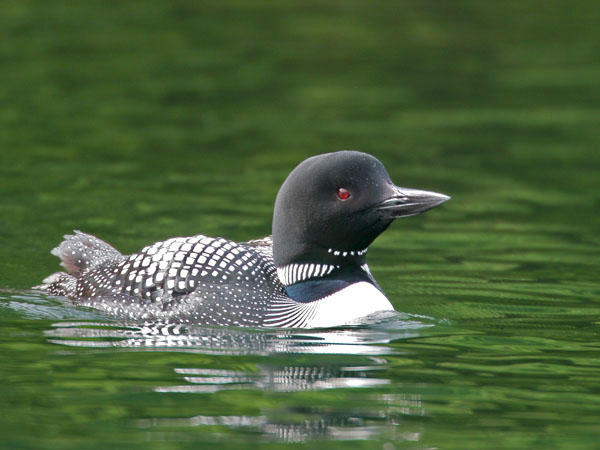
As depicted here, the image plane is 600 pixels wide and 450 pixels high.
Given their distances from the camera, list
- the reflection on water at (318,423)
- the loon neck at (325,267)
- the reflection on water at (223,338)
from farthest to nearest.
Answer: the loon neck at (325,267) → the reflection on water at (223,338) → the reflection on water at (318,423)

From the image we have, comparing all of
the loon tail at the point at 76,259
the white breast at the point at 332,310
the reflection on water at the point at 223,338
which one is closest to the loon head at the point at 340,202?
the white breast at the point at 332,310

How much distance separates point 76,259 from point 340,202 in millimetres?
1652

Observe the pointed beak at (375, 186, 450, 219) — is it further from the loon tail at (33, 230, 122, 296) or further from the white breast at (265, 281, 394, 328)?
the loon tail at (33, 230, 122, 296)

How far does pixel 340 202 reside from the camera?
589cm

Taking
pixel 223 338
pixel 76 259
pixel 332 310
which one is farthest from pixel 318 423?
pixel 76 259

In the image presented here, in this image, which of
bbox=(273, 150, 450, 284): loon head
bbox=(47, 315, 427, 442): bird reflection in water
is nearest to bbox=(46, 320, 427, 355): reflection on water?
bbox=(47, 315, 427, 442): bird reflection in water

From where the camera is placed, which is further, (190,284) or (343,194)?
(190,284)

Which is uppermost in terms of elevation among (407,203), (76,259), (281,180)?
(281,180)

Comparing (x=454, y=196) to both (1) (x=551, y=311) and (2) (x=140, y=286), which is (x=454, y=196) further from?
(2) (x=140, y=286)

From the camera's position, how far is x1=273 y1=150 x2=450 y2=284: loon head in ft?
19.3

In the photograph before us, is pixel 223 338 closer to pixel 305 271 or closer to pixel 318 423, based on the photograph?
pixel 305 271

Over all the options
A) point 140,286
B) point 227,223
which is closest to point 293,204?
point 140,286

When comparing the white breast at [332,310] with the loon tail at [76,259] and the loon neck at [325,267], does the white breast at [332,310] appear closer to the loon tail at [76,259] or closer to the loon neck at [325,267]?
the loon neck at [325,267]

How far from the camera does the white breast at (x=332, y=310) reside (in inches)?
235
